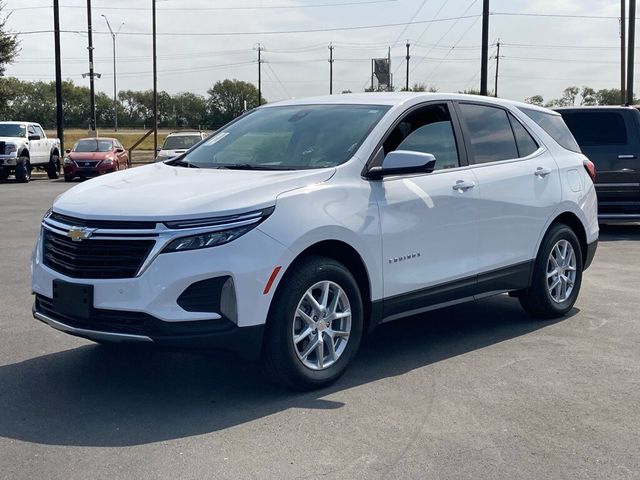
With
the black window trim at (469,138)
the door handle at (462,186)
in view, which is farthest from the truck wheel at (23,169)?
the door handle at (462,186)

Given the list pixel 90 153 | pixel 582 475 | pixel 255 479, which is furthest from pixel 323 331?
pixel 90 153

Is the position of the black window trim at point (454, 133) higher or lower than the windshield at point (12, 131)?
lower

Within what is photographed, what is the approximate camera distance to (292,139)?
585 centimetres

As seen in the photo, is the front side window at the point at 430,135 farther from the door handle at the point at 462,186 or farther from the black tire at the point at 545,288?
the black tire at the point at 545,288

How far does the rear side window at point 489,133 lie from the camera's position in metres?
6.42

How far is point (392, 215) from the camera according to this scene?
17.8ft

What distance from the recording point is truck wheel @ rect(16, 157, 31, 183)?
1053 inches

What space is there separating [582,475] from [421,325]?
3.10 m

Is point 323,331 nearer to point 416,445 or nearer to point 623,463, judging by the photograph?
point 416,445

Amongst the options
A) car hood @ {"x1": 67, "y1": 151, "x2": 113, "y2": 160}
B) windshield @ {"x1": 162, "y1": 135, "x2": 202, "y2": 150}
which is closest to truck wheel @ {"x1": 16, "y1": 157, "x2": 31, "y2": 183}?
car hood @ {"x1": 67, "y1": 151, "x2": 113, "y2": 160}

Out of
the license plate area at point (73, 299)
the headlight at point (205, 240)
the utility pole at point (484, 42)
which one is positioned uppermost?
the utility pole at point (484, 42)

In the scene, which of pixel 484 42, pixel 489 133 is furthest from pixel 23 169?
pixel 489 133

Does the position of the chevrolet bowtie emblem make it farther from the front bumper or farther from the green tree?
the green tree

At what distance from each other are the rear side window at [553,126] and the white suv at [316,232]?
0.37 ft
